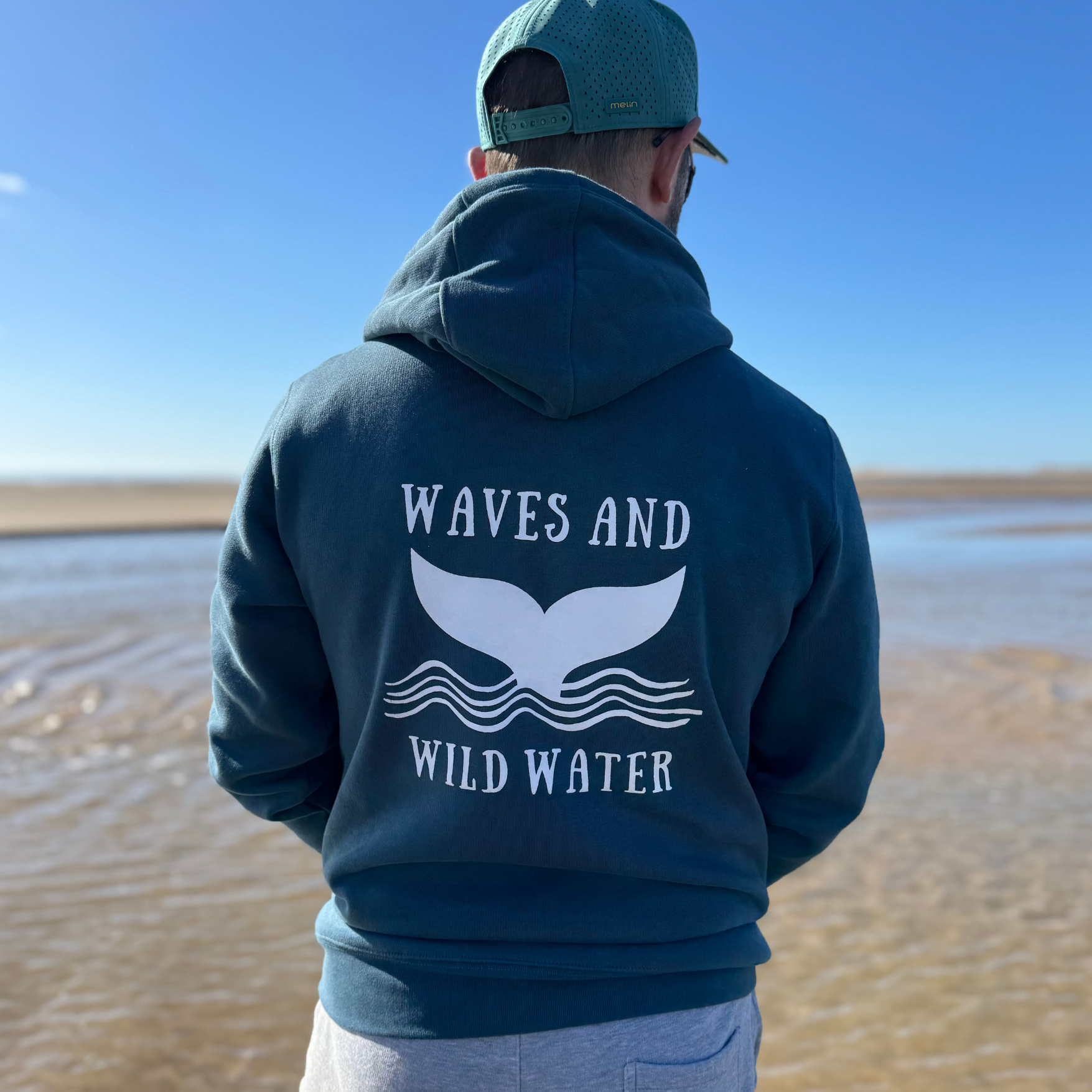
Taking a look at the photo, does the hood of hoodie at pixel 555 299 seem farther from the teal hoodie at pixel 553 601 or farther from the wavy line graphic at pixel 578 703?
the wavy line graphic at pixel 578 703

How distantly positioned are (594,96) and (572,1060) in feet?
4.31

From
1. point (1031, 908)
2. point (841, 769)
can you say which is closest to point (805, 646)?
point (841, 769)

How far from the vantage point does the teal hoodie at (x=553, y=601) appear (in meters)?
1.13

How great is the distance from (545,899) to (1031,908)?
3.28 m

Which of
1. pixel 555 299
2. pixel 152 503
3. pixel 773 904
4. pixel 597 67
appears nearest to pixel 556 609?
pixel 555 299

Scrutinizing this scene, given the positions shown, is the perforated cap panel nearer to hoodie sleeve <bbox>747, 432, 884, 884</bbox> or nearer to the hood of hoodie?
the hood of hoodie

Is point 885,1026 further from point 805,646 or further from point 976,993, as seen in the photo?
point 805,646

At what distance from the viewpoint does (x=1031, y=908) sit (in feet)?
11.5

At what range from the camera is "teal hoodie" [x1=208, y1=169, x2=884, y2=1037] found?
1.13 meters

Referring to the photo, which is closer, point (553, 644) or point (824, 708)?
point (553, 644)

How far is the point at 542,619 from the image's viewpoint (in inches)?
45.3

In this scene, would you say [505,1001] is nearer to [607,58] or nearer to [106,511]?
[607,58]

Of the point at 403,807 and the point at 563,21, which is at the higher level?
the point at 563,21

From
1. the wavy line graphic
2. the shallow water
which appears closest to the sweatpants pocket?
the wavy line graphic
